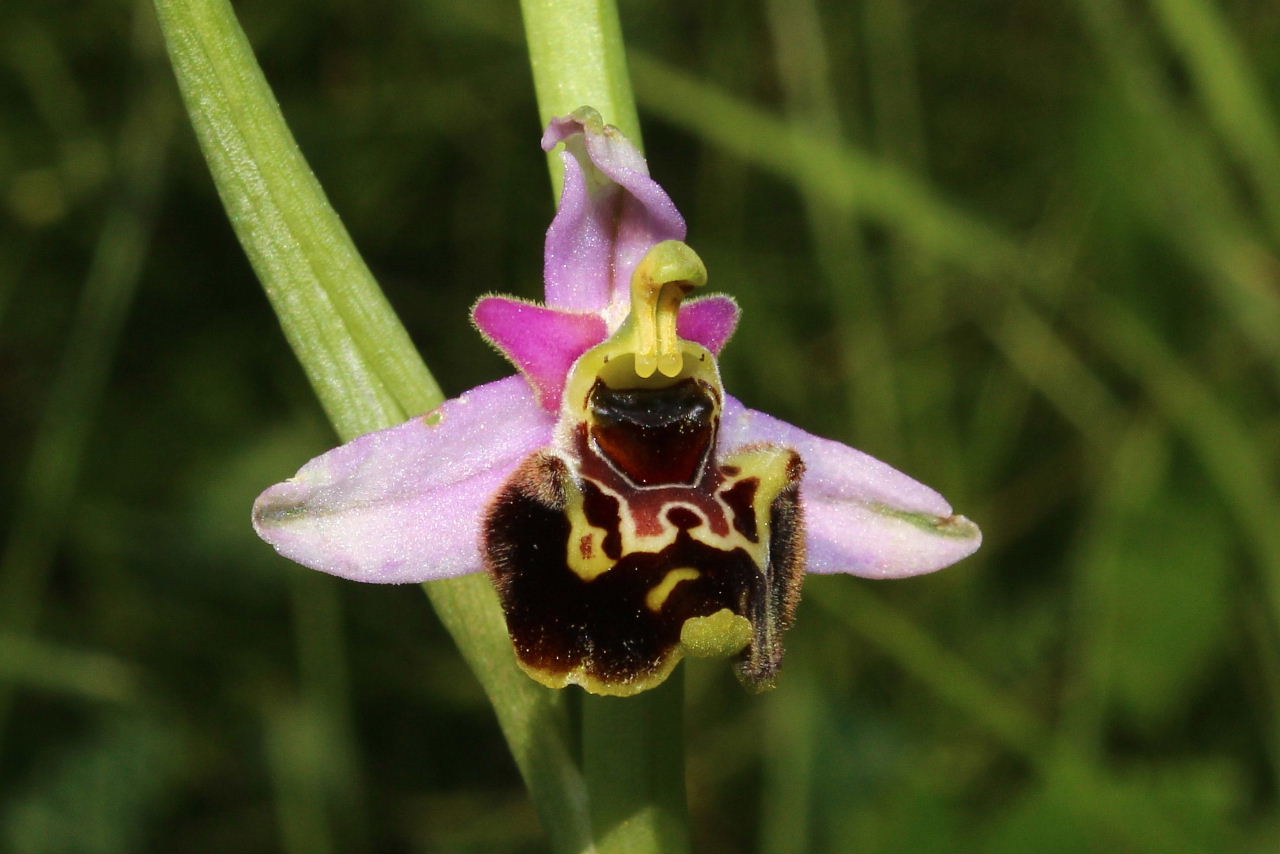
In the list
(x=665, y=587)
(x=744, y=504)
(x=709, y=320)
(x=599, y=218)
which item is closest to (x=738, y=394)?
(x=709, y=320)

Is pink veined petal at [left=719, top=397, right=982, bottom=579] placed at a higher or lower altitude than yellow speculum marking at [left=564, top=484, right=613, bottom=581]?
lower

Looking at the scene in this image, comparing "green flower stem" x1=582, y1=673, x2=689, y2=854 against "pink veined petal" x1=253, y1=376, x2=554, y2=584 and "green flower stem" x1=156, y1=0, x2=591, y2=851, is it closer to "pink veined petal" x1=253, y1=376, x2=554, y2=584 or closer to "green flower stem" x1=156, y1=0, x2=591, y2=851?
"green flower stem" x1=156, y1=0, x2=591, y2=851

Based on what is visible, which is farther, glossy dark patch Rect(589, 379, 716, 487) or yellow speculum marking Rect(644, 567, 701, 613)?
glossy dark patch Rect(589, 379, 716, 487)

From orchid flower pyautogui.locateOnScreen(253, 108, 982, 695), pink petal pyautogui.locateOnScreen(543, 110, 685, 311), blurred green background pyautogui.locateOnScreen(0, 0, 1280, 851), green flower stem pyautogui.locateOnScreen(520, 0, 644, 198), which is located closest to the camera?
orchid flower pyautogui.locateOnScreen(253, 108, 982, 695)

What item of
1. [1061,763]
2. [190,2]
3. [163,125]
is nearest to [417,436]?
[190,2]

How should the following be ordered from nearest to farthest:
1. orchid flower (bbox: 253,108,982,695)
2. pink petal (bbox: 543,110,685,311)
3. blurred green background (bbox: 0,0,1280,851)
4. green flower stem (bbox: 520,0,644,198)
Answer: orchid flower (bbox: 253,108,982,695), pink petal (bbox: 543,110,685,311), green flower stem (bbox: 520,0,644,198), blurred green background (bbox: 0,0,1280,851)

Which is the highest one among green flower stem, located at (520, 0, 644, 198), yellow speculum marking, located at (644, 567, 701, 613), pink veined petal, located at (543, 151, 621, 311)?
green flower stem, located at (520, 0, 644, 198)

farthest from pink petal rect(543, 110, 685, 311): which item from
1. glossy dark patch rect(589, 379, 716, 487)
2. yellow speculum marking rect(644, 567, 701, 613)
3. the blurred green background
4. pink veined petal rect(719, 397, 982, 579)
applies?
the blurred green background
